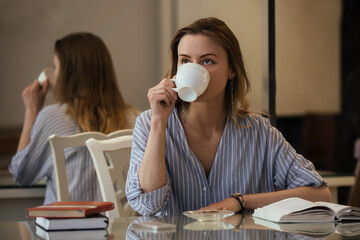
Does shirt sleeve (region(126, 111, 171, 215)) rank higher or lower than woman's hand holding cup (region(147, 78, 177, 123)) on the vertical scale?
lower

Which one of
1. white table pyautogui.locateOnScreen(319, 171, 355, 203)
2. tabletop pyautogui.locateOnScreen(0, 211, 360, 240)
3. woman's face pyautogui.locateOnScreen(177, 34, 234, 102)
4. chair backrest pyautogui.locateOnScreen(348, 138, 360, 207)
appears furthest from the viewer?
chair backrest pyautogui.locateOnScreen(348, 138, 360, 207)

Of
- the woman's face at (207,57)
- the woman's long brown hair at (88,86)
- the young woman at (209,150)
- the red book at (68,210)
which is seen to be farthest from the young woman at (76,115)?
the red book at (68,210)

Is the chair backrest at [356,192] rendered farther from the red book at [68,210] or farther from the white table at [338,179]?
the red book at [68,210]

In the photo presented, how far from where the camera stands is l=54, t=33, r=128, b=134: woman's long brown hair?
8.16 ft

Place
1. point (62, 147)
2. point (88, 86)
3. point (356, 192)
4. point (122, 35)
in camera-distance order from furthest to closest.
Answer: point (122, 35) → point (356, 192) → point (88, 86) → point (62, 147)

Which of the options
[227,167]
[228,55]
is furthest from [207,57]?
[227,167]

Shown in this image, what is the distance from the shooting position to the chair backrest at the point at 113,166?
183 cm

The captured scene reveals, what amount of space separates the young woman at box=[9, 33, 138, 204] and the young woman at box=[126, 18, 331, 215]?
0.82 m

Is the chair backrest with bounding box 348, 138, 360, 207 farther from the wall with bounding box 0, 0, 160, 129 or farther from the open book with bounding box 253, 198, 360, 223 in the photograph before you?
the open book with bounding box 253, 198, 360, 223

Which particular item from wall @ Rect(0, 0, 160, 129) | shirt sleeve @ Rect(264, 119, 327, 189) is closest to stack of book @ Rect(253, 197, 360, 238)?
shirt sleeve @ Rect(264, 119, 327, 189)

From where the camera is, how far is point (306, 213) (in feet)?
4.23

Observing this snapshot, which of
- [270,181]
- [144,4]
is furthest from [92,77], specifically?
[270,181]

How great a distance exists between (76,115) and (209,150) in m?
0.97

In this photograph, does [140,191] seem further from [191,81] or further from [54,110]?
[54,110]
